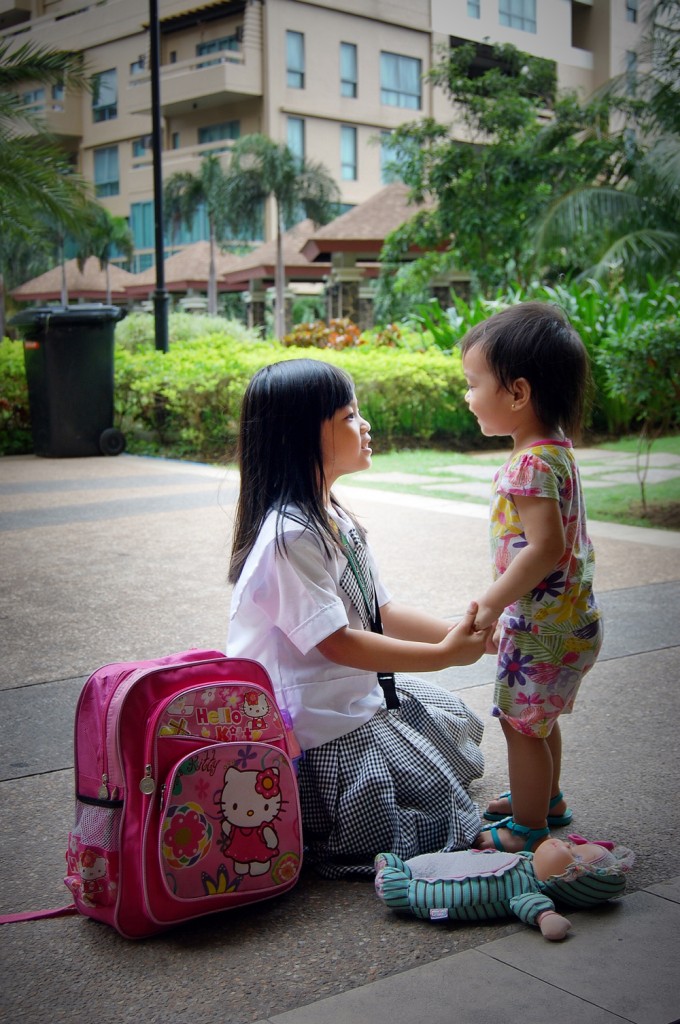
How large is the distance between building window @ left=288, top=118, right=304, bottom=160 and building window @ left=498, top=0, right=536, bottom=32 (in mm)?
17565

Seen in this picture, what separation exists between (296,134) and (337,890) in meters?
37.9

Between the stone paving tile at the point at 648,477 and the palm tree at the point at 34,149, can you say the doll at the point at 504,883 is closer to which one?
the stone paving tile at the point at 648,477

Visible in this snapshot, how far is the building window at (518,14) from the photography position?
62.0 feet

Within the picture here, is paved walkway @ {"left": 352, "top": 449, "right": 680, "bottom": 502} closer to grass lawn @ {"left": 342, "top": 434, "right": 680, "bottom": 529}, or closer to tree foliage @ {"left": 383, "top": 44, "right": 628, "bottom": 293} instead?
grass lawn @ {"left": 342, "top": 434, "right": 680, "bottom": 529}

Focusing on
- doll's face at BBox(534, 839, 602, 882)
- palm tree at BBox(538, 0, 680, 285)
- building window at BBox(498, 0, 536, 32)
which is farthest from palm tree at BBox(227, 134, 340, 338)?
doll's face at BBox(534, 839, 602, 882)

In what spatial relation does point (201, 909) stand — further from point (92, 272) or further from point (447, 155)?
point (92, 272)

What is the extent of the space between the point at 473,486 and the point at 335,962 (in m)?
7.02

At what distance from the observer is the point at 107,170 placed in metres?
31.5

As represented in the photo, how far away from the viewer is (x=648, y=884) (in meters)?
2.41

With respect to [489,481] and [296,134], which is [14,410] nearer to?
[489,481]

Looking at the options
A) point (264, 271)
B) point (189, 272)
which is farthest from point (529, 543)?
point (189, 272)

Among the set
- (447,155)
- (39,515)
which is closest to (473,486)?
(39,515)

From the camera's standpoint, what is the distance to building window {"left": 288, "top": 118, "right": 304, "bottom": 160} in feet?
123

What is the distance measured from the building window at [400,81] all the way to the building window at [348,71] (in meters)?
0.96
